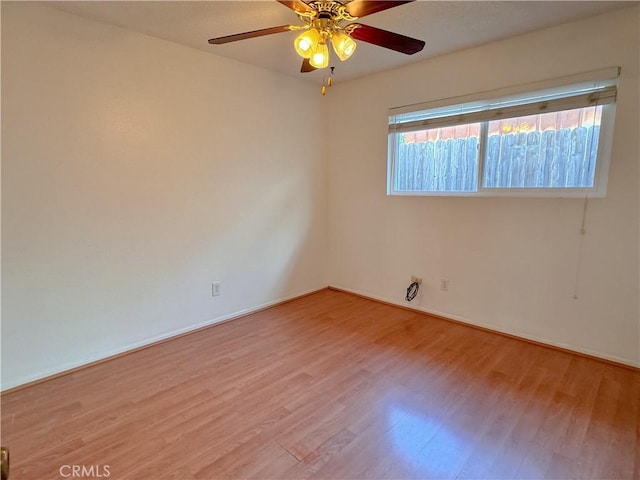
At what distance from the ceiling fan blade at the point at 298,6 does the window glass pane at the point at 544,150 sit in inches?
76.4

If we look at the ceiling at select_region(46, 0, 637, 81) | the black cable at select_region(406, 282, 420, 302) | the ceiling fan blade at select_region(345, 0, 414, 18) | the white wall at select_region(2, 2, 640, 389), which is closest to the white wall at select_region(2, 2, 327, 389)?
the white wall at select_region(2, 2, 640, 389)

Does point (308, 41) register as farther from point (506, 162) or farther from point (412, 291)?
point (412, 291)

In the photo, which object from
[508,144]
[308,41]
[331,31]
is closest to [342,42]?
[331,31]

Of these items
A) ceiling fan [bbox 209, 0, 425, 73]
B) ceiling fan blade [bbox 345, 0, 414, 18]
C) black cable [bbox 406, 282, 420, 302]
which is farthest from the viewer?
black cable [bbox 406, 282, 420, 302]

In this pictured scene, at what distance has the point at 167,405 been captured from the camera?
1.98 metres

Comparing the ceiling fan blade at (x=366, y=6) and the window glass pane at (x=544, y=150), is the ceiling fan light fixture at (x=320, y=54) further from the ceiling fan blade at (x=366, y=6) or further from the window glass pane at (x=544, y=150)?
the window glass pane at (x=544, y=150)

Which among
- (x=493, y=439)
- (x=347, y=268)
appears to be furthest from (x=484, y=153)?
(x=493, y=439)

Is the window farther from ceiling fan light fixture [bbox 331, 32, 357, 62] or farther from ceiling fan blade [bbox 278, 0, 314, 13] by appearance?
ceiling fan blade [bbox 278, 0, 314, 13]

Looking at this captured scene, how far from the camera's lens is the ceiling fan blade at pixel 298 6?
1.55m

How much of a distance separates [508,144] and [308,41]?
1918 millimetres

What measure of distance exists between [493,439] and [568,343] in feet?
4.50

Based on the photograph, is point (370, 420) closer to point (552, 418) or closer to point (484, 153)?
point (552, 418)

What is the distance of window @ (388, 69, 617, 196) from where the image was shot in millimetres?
2398

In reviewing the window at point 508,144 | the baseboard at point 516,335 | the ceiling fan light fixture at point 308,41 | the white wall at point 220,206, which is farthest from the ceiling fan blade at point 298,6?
the baseboard at point 516,335
